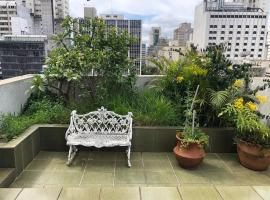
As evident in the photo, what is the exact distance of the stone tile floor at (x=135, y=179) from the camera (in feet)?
7.26

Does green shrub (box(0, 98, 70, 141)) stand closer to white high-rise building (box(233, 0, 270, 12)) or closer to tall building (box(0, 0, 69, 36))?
tall building (box(0, 0, 69, 36))

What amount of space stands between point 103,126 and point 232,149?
6.84 ft

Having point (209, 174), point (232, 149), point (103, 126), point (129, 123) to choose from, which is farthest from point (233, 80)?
point (103, 126)

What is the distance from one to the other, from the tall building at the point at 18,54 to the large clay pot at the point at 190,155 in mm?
36289

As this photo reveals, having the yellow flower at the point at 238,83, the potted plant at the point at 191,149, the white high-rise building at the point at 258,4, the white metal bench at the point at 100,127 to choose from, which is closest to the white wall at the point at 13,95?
the white metal bench at the point at 100,127

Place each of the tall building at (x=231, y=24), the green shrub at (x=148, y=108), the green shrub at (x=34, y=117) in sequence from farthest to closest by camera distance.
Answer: the tall building at (x=231, y=24) → the green shrub at (x=148, y=108) → the green shrub at (x=34, y=117)

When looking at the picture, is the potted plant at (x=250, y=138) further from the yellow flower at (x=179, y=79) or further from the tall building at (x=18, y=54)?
the tall building at (x=18, y=54)

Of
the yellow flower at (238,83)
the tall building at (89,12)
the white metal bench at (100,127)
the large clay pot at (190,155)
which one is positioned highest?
the tall building at (89,12)

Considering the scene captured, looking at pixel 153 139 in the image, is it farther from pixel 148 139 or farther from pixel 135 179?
pixel 135 179

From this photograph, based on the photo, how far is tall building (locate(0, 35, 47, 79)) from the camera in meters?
35.4

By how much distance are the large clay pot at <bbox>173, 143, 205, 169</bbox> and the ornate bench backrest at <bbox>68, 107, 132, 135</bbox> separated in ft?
2.65

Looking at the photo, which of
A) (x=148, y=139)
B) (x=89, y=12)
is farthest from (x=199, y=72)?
(x=89, y=12)

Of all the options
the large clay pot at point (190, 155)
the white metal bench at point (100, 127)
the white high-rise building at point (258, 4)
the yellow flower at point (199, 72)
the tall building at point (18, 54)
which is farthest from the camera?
the white high-rise building at point (258, 4)

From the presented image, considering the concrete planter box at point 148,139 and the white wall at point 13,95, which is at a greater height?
the white wall at point 13,95
